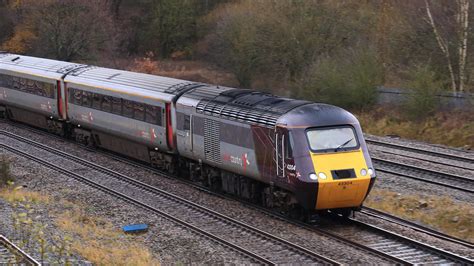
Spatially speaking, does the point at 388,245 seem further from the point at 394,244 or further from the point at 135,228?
the point at 135,228

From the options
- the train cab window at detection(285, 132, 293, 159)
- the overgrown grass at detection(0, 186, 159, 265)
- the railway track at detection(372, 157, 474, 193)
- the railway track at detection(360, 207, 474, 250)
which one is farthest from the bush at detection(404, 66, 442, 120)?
the overgrown grass at detection(0, 186, 159, 265)

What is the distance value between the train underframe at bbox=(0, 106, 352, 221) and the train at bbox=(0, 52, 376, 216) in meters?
0.03

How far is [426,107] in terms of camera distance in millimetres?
31594

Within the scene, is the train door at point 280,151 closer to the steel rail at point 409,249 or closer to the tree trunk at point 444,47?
the steel rail at point 409,249

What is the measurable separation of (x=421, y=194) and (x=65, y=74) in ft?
51.3

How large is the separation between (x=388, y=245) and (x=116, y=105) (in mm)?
12597

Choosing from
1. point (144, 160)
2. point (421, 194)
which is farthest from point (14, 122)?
point (421, 194)

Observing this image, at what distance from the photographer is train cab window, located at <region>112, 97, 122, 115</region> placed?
23891mm

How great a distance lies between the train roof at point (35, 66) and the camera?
29312 mm

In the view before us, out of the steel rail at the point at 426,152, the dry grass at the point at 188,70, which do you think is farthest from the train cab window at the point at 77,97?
the dry grass at the point at 188,70

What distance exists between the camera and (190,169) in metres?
21.0

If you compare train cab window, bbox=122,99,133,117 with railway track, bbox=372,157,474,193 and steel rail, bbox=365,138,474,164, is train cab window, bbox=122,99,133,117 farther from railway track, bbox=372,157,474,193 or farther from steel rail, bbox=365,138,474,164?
steel rail, bbox=365,138,474,164

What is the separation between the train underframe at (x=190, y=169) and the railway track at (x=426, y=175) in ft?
18.4

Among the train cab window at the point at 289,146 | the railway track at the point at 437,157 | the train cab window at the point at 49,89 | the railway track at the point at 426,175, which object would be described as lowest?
the railway track at the point at 437,157
